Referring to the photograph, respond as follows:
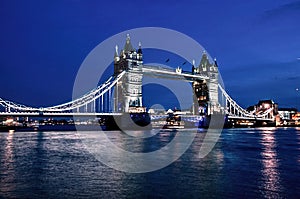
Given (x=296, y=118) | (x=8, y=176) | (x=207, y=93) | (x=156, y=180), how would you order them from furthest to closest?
1. (x=296, y=118)
2. (x=207, y=93)
3. (x=8, y=176)
4. (x=156, y=180)

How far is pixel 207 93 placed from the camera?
83500mm

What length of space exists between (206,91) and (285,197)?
253ft

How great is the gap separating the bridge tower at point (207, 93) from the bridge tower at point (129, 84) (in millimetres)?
23553

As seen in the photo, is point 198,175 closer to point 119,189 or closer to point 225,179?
point 225,179

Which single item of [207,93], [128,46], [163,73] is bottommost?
[207,93]

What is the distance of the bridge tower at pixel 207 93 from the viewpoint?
272 ft

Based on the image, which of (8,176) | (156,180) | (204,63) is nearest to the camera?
(156,180)

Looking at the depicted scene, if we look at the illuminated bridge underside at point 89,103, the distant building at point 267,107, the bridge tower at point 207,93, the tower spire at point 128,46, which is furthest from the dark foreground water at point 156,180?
the distant building at point 267,107

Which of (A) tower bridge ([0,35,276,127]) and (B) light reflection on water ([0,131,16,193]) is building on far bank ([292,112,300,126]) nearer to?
(A) tower bridge ([0,35,276,127])

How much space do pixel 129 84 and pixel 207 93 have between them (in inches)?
1078

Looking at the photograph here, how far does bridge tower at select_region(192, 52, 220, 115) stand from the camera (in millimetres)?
82975

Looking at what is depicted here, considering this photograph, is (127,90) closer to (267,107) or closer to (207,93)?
(207,93)

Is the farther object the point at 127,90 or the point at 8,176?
the point at 127,90

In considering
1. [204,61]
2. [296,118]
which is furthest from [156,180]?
[296,118]
